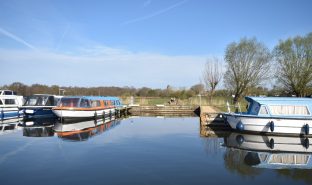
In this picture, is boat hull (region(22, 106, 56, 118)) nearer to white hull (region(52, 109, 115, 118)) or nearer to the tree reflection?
white hull (region(52, 109, 115, 118))

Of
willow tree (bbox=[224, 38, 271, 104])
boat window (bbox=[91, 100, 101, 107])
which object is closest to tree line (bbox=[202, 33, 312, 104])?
willow tree (bbox=[224, 38, 271, 104])

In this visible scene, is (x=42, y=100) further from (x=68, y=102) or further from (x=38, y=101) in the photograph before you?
(x=68, y=102)

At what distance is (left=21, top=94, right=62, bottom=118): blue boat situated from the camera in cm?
2789

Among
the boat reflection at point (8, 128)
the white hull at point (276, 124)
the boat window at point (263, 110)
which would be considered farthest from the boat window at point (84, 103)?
the boat window at point (263, 110)

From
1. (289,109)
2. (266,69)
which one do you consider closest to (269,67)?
(266,69)

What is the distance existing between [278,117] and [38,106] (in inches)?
823

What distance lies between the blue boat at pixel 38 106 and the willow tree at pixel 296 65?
28.6 meters

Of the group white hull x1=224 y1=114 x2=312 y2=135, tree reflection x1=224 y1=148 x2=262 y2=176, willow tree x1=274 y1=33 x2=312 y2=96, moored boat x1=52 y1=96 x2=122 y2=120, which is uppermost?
willow tree x1=274 y1=33 x2=312 y2=96

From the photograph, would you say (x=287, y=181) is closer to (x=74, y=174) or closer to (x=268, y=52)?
(x=74, y=174)

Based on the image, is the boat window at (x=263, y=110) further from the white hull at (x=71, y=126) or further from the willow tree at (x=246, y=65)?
the willow tree at (x=246, y=65)

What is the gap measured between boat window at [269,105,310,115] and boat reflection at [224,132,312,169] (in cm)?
163

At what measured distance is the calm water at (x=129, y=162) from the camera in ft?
31.4

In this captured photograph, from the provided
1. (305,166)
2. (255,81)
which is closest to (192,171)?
(305,166)

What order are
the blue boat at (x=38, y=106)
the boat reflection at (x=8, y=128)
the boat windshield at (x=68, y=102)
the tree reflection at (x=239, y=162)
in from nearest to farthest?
1. the tree reflection at (x=239, y=162)
2. the boat reflection at (x=8, y=128)
3. the boat windshield at (x=68, y=102)
4. the blue boat at (x=38, y=106)
